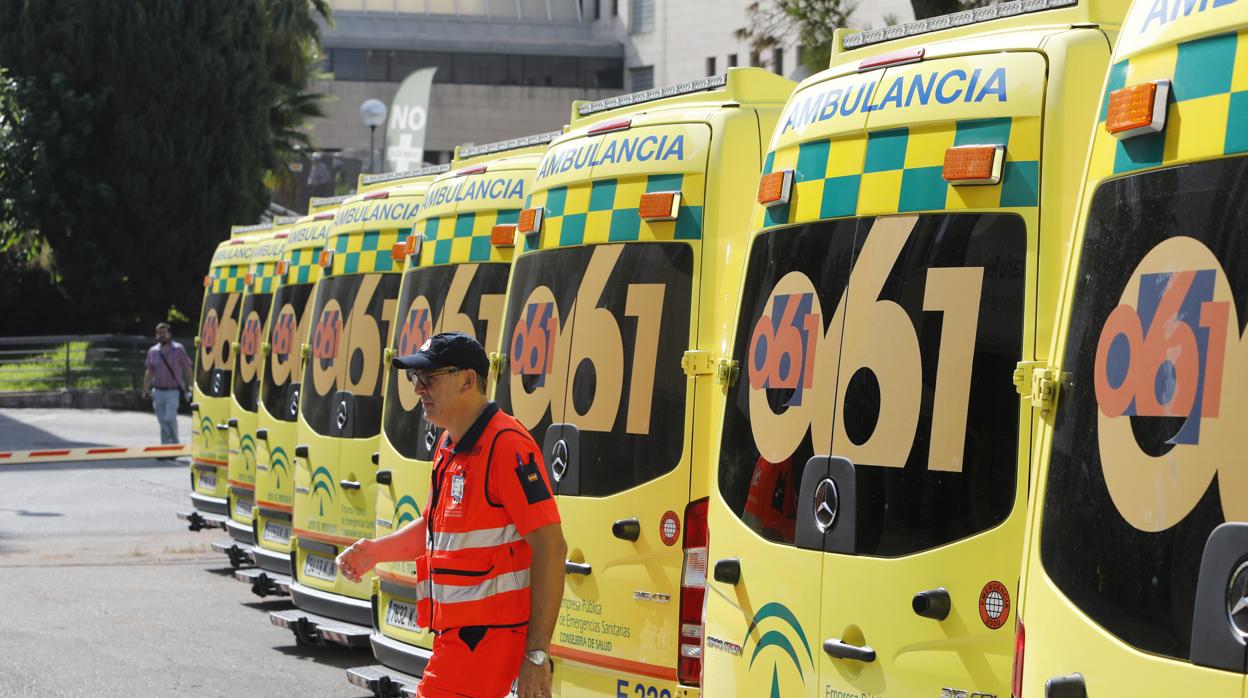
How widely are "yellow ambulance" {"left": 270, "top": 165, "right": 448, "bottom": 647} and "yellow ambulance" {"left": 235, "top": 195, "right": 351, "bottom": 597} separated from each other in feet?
3.16

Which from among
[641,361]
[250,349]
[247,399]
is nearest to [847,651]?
[641,361]

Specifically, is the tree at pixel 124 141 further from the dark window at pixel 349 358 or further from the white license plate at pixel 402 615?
the white license plate at pixel 402 615

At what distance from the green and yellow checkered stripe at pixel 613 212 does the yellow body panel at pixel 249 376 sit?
6.68m

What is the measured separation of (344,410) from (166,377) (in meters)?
13.0

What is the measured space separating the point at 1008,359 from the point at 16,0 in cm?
3632

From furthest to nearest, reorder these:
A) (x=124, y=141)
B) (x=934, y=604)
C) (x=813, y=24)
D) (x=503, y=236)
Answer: (x=124, y=141), (x=813, y=24), (x=503, y=236), (x=934, y=604)

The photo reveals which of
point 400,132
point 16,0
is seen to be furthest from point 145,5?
point 400,132

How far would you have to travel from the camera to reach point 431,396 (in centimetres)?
511

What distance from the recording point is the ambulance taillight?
5941 mm

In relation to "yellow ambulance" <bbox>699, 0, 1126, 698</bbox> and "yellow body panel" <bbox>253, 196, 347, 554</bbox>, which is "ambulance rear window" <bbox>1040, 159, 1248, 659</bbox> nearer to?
"yellow ambulance" <bbox>699, 0, 1126, 698</bbox>

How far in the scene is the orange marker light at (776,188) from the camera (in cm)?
522

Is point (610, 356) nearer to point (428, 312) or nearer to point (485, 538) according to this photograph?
point (485, 538)

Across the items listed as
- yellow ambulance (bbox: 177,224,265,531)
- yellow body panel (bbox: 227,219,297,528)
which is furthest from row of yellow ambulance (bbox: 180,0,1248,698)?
yellow ambulance (bbox: 177,224,265,531)

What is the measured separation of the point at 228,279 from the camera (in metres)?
15.3
